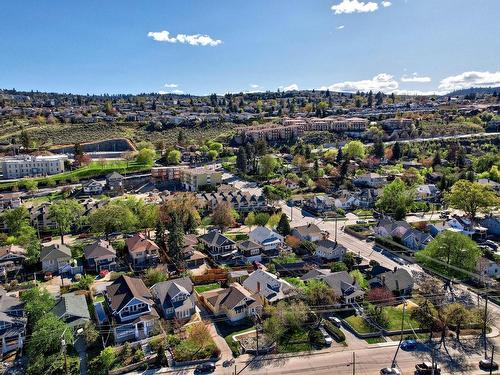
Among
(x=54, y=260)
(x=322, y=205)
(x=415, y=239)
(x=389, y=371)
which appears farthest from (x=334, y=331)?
(x=322, y=205)

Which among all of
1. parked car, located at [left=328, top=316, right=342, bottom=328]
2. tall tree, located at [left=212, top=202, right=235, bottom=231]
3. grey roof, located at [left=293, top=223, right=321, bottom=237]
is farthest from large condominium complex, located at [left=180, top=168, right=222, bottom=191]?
parked car, located at [left=328, top=316, right=342, bottom=328]

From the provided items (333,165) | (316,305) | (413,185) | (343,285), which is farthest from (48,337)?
(333,165)

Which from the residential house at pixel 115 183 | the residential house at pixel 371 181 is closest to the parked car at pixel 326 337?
the residential house at pixel 371 181

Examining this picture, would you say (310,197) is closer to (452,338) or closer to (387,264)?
(387,264)

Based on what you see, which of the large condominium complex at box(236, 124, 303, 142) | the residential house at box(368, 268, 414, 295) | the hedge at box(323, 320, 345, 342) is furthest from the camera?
the large condominium complex at box(236, 124, 303, 142)

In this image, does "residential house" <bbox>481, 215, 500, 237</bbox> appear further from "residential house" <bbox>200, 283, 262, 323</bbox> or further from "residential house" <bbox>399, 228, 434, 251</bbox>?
"residential house" <bbox>200, 283, 262, 323</bbox>

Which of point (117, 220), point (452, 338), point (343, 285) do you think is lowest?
point (452, 338)
